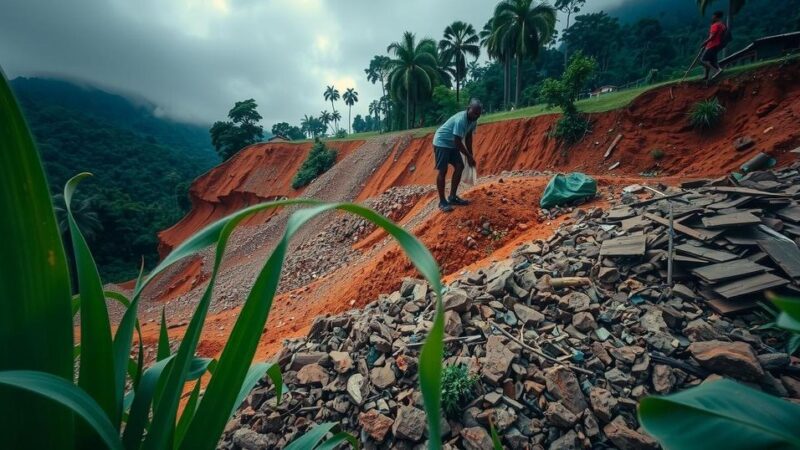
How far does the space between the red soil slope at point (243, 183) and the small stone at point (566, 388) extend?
853 inches

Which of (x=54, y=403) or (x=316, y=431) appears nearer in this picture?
(x=54, y=403)

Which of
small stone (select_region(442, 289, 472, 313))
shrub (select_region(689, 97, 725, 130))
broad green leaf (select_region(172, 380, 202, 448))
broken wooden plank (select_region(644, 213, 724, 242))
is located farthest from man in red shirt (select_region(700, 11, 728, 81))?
broad green leaf (select_region(172, 380, 202, 448))

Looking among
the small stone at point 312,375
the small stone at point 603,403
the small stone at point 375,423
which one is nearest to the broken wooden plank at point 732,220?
the small stone at point 603,403

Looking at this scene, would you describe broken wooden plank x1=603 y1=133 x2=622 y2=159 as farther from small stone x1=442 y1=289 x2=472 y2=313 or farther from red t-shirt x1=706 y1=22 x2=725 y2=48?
small stone x1=442 y1=289 x2=472 y2=313

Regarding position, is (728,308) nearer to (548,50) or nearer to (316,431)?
(316,431)

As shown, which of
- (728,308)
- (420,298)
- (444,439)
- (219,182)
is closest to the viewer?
(444,439)

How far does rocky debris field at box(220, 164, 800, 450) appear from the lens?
240 centimetres

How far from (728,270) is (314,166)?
A: 71.4 feet

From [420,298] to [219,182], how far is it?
29.7 metres

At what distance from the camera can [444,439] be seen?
2.36 meters

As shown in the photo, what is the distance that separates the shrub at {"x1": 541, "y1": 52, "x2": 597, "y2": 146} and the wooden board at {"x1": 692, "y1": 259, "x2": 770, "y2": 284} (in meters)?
9.04

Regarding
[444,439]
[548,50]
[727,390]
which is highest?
[548,50]

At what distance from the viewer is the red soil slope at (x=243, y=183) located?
24898 mm

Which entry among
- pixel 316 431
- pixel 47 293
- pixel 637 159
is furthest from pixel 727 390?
pixel 637 159
